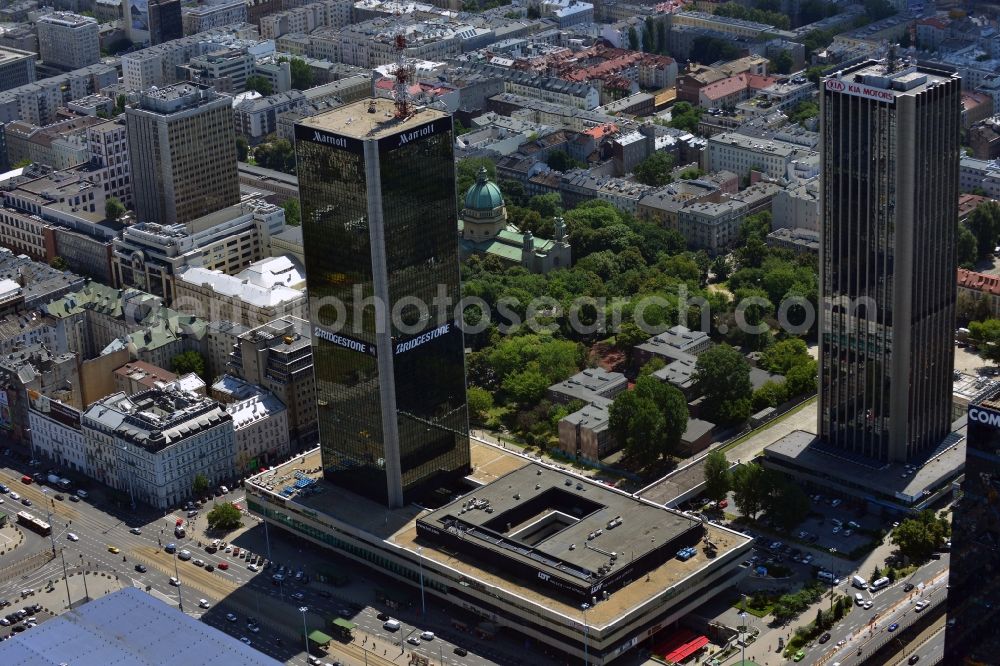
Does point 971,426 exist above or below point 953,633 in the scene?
above

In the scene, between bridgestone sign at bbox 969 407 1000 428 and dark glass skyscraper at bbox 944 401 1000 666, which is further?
dark glass skyscraper at bbox 944 401 1000 666

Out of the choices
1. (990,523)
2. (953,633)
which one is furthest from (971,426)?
(953,633)

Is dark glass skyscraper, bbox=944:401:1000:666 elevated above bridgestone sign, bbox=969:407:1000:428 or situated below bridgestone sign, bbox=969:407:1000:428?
below

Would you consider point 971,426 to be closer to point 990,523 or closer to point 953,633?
point 990,523

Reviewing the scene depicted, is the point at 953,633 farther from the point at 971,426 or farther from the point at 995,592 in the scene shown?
the point at 971,426

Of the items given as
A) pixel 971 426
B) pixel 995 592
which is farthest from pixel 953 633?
pixel 971 426
